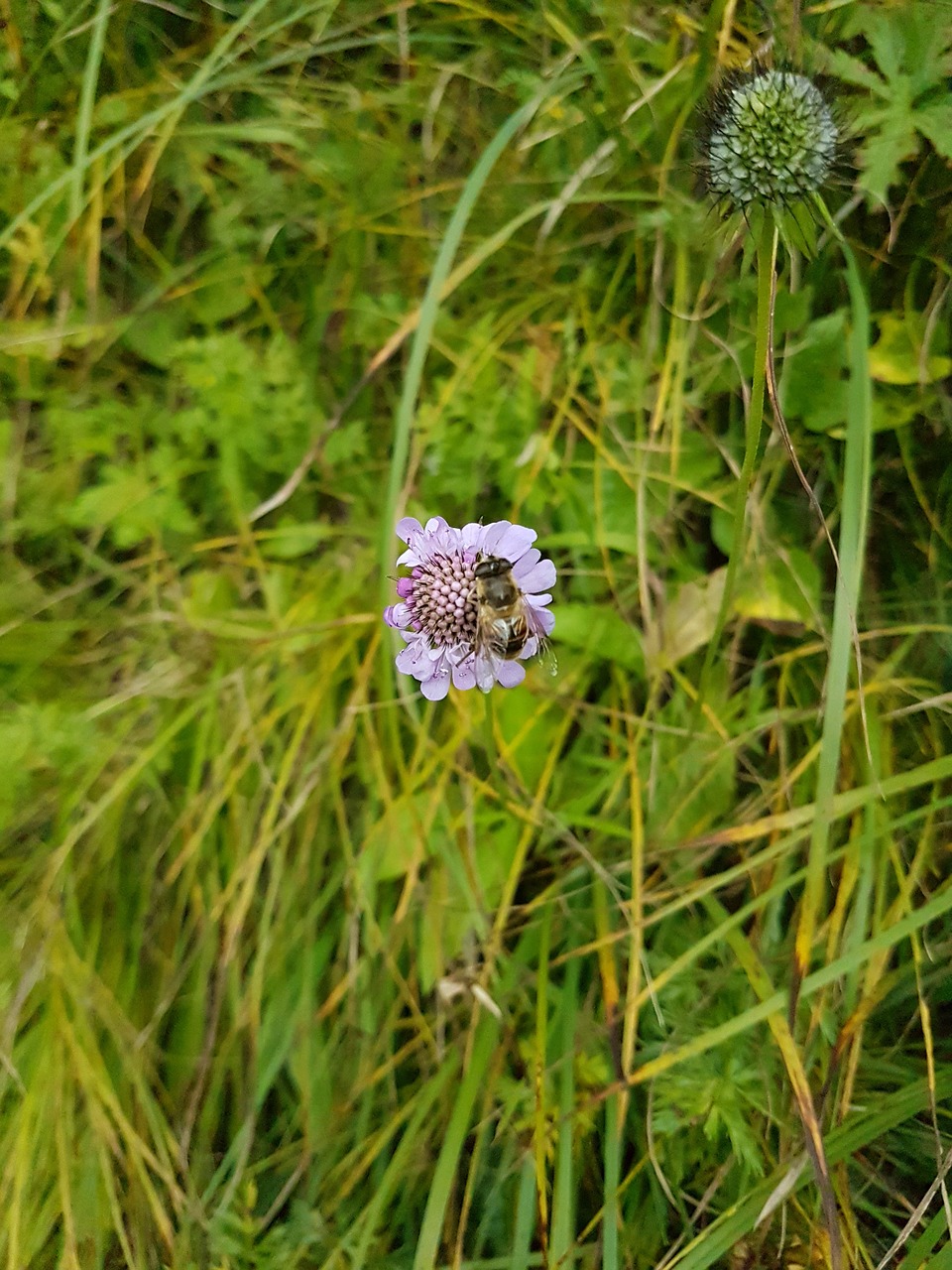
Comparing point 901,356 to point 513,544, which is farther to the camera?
point 901,356

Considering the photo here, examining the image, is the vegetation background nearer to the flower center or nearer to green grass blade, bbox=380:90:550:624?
green grass blade, bbox=380:90:550:624

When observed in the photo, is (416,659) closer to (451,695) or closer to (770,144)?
(451,695)

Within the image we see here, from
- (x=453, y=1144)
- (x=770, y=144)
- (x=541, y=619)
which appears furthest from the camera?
(x=453, y=1144)

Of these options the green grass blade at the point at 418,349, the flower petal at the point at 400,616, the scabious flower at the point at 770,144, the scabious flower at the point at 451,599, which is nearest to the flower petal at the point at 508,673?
the scabious flower at the point at 451,599

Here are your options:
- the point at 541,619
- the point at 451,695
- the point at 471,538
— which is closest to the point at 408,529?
the point at 471,538

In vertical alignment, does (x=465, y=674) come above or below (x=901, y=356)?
below

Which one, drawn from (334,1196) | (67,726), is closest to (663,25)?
(67,726)

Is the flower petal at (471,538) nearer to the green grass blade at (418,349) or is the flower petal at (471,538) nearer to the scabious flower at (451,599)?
the scabious flower at (451,599)
